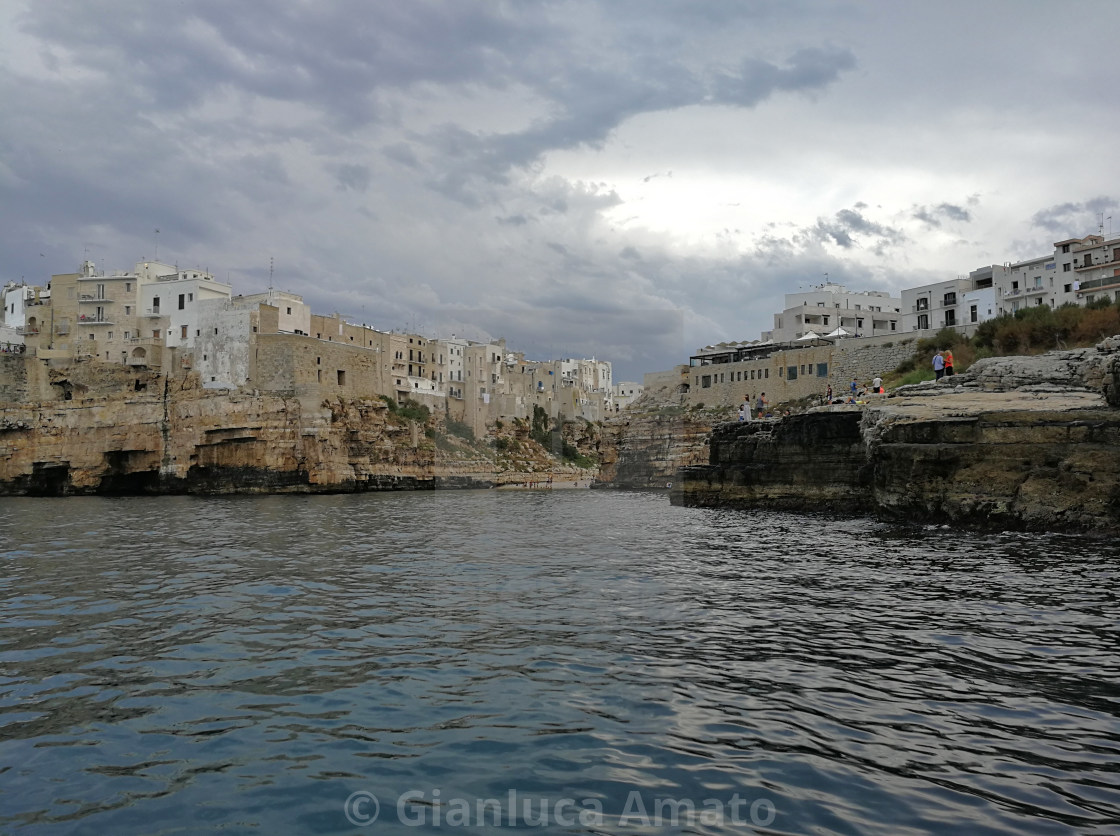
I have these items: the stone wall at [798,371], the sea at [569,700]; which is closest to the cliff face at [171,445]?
the stone wall at [798,371]

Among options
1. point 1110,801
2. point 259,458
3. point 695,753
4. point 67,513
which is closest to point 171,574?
point 695,753

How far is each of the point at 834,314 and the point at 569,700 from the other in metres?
75.1

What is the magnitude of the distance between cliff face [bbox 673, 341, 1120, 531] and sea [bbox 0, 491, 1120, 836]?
3.59m

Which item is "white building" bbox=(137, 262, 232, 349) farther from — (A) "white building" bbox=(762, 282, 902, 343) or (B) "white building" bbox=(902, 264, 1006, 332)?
(B) "white building" bbox=(902, 264, 1006, 332)

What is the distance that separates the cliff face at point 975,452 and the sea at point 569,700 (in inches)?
141

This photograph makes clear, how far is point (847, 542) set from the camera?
19.2m

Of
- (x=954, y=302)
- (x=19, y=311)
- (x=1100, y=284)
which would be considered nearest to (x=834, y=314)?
(x=954, y=302)

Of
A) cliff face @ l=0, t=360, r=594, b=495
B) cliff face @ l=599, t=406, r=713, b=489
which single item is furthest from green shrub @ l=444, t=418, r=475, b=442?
cliff face @ l=0, t=360, r=594, b=495

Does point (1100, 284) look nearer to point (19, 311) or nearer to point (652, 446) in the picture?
point (652, 446)

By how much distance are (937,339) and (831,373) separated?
10.2 meters

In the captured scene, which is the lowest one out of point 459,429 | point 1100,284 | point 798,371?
point 459,429

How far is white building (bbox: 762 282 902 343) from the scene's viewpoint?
76.3 m

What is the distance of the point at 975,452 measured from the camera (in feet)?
66.0

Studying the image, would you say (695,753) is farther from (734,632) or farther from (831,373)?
(831,373)
